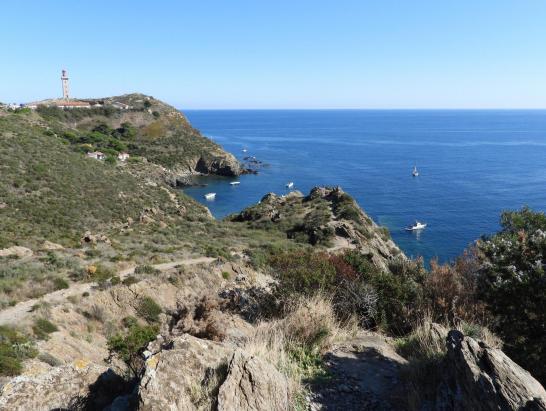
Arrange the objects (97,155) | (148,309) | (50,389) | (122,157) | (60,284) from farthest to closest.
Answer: (122,157) < (97,155) < (60,284) < (148,309) < (50,389)

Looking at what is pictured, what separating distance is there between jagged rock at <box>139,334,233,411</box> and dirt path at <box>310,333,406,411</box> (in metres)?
1.50

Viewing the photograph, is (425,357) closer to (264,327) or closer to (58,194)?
(264,327)

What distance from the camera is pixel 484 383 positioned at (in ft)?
15.3

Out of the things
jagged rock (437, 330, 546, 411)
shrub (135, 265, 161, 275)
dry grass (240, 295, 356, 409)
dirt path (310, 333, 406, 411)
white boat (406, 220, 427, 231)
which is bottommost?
white boat (406, 220, 427, 231)

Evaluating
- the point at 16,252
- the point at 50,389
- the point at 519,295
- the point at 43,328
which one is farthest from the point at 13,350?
the point at 16,252

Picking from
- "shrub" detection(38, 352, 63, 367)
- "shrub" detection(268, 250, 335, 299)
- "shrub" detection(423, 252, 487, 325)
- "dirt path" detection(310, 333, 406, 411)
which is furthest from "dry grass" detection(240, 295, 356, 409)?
"shrub" detection(38, 352, 63, 367)

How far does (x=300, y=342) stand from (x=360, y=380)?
4.00 feet

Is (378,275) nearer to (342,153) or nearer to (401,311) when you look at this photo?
(401,311)

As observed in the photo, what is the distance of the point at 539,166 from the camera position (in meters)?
103

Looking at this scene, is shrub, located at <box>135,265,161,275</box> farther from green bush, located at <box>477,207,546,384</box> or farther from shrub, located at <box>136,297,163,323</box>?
green bush, located at <box>477,207,546,384</box>

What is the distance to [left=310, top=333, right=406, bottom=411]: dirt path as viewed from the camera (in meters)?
5.91

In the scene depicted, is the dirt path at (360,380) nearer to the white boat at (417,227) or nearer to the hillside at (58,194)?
the hillside at (58,194)

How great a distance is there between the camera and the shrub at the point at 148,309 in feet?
62.6

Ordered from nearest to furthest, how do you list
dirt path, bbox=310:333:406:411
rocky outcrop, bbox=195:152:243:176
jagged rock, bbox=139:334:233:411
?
jagged rock, bbox=139:334:233:411
dirt path, bbox=310:333:406:411
rocky outcrop, bbox=195:152:243:176
